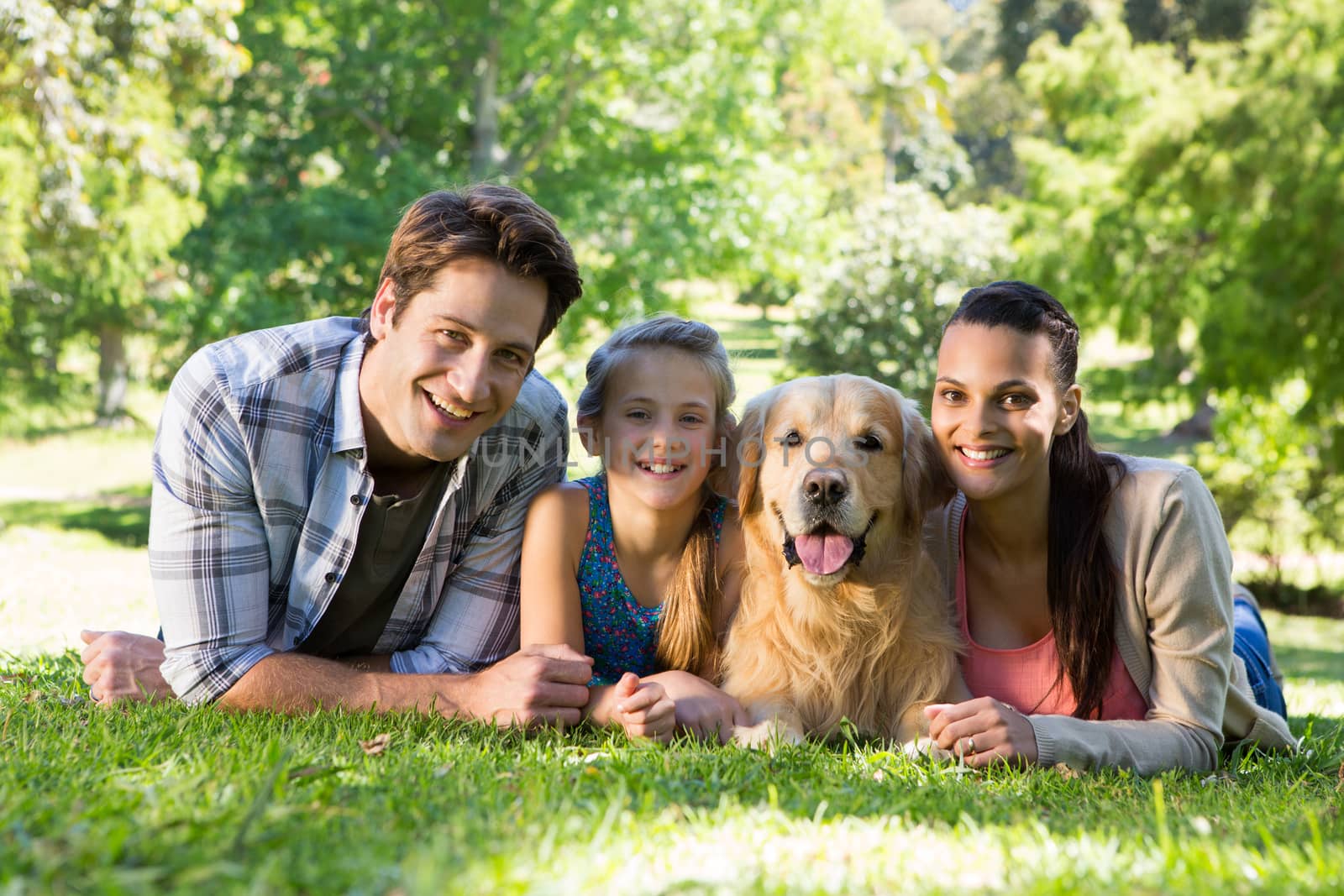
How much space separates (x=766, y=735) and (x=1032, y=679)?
891mm

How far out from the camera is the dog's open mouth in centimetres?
339

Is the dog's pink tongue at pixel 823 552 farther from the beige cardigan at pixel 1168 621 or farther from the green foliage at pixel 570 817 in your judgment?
the beige cardigan at pixel 1168 621

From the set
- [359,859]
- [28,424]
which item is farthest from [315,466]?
[28,424]

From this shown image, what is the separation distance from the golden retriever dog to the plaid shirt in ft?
2.59

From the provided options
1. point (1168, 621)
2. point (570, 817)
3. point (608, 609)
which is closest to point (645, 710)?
point (608, 609)

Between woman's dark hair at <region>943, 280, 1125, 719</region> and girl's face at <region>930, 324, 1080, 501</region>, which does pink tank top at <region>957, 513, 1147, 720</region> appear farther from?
girl's face at <region>930, 324, 1080, 501</region>

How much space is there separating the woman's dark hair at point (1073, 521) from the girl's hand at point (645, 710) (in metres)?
1.21

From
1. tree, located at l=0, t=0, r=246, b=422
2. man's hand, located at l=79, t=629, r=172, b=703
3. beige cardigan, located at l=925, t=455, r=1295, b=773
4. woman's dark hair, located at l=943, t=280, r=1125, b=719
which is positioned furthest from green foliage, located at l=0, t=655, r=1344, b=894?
tree, located at l=0, t=0, r=246, b=422

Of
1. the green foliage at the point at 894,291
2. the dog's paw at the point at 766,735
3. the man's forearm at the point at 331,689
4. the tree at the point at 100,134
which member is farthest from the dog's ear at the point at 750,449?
the green foliage at the point at 894,291

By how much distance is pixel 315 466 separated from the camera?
11.7 ft

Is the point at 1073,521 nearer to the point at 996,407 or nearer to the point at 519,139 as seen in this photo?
the point at 996,407

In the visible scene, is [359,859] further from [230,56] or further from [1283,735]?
[230,56]

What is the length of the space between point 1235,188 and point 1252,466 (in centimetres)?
374

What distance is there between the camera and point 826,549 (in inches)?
134
